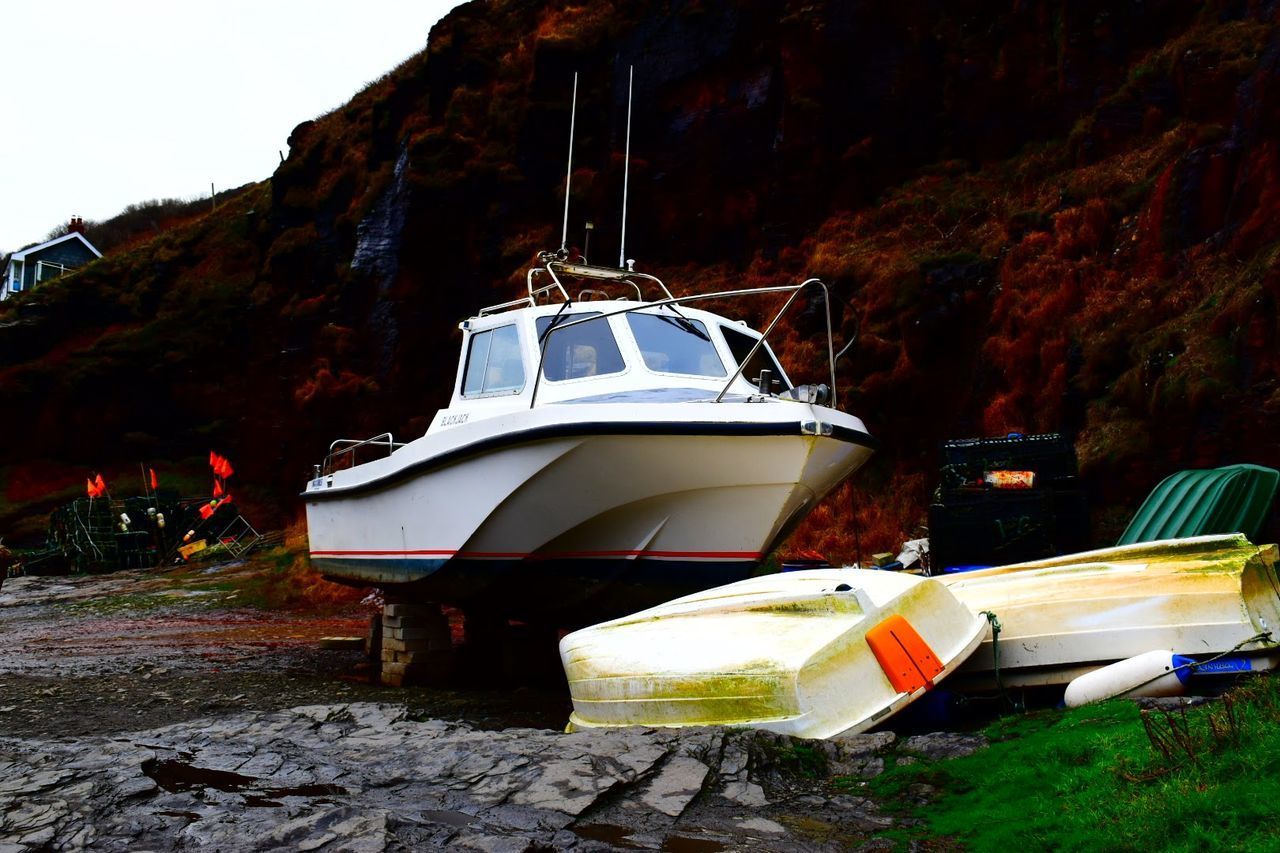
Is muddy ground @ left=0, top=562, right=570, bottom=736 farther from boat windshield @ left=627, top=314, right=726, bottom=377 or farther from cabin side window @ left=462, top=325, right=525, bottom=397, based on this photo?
boat windshield @ left=627, top=314, right=726, bottom=377

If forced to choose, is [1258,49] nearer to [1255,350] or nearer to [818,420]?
[1255,350]

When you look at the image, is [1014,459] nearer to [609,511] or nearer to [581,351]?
[609,511]

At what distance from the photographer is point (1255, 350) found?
27.9 ft

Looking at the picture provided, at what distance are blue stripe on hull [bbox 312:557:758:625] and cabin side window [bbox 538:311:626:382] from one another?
1.42 m

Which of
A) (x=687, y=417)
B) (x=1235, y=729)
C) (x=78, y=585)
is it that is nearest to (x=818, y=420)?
(x=687, y=417)

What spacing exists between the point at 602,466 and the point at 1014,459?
2981mm

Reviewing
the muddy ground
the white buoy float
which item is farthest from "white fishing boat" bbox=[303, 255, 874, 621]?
the white buoy float

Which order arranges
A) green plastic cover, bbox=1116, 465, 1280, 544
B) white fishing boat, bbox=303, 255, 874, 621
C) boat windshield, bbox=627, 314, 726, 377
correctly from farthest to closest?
boat windshield, bbox=627, 314, 726, 377, white fishing boat, bbox=303, 255, 874, 621, green plastic cover, bbox=1116, 465, 1280, 544

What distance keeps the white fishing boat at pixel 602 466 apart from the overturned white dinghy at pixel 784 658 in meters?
1.36

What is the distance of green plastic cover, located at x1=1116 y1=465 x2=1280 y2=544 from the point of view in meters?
6.20

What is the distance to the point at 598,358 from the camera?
7.91 m

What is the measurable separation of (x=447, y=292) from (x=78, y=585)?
29.4ft

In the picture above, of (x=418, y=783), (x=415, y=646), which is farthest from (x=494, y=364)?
(x=418, y=783)

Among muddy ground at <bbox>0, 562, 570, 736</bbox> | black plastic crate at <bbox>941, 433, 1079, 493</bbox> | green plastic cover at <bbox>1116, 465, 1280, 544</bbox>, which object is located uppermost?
black plastic crate at <bbox>941, 433, 1079, 493</bbox>
